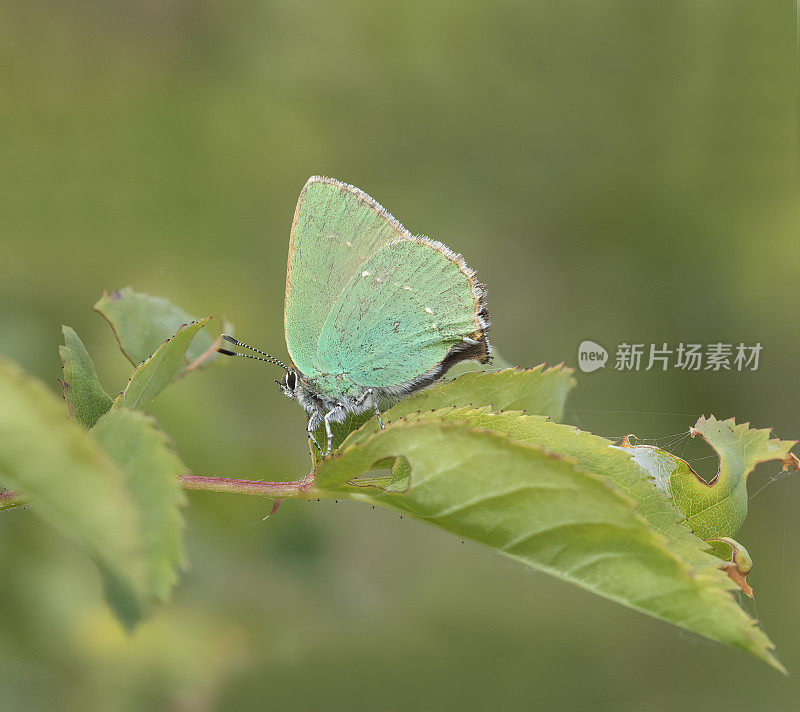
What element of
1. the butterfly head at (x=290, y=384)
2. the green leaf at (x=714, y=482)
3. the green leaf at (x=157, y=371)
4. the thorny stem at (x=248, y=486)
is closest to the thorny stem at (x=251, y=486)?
the thorny stem at (x=248, y=486)

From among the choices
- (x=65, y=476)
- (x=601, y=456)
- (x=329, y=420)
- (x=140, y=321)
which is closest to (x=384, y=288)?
(x=329, y=420)

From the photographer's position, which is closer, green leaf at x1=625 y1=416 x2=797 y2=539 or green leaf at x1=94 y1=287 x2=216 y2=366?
green leaf at x1=625 y1=416 x2=797 y2=539

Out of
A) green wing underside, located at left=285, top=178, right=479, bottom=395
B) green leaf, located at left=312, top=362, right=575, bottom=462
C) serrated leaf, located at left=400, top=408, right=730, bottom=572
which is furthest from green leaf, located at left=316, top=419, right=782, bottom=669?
green wing underside, located at left=285, top=178, right=479, bottom=395

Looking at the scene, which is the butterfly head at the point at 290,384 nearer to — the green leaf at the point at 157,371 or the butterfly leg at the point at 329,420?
the butterfly leg at the point at 329,420

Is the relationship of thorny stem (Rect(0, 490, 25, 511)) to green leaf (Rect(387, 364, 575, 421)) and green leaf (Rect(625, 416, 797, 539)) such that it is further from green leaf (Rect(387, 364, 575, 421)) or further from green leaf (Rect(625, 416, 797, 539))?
green leaf (Rect(625, 416, 797, 539))

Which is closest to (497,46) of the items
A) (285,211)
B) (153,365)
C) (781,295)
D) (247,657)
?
(285,211)
